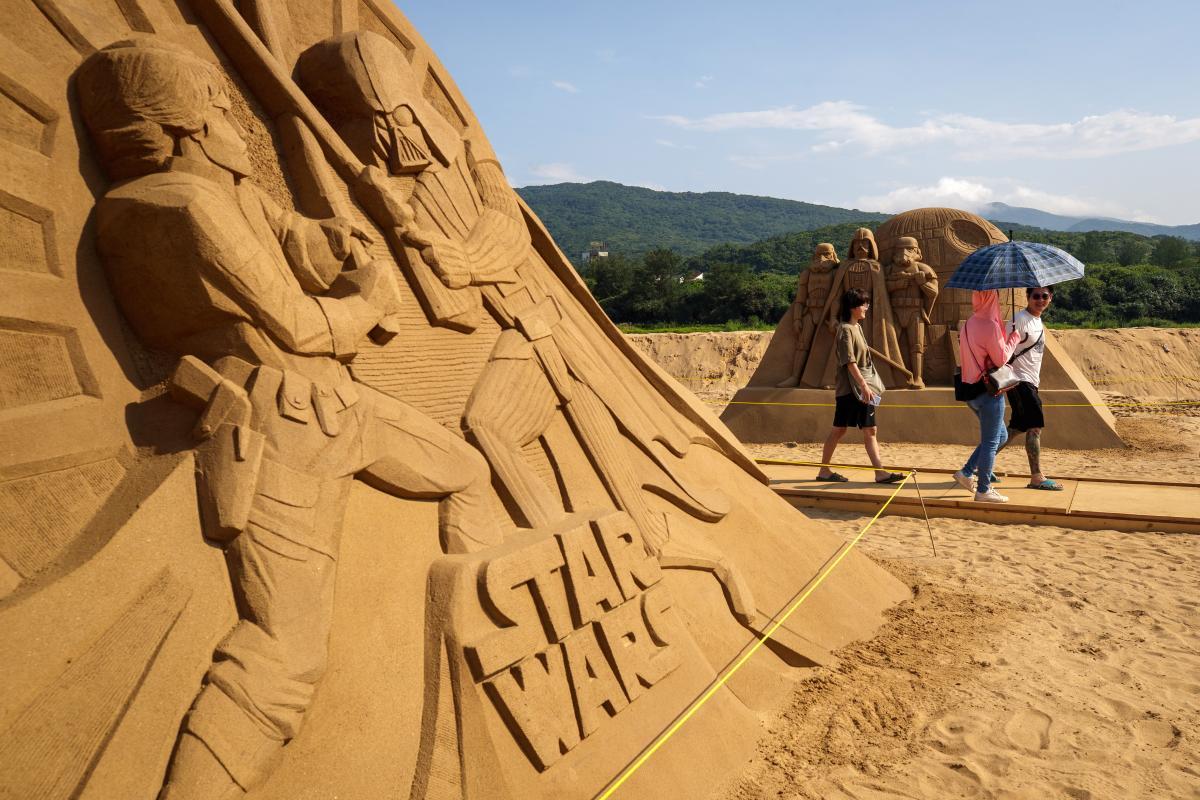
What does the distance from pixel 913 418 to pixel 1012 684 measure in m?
6.78

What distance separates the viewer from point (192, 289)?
2.14 metres

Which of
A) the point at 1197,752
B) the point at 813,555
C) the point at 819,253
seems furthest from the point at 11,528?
the point at 819,253

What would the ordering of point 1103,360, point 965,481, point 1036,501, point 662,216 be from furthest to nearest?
point 662,216 < point 1103,360 < point 965,481 < point 1036,501

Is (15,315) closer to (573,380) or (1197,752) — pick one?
(573,380)

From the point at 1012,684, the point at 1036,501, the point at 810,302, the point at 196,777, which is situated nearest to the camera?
the point at 196,777

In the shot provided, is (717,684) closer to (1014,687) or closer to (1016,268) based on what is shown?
(1014,687)

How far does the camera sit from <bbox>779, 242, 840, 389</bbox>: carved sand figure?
1050 centimetres

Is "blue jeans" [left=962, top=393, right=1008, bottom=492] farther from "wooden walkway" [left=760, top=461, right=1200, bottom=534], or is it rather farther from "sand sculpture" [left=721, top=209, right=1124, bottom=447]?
"sand sculpture" [left=721, top=209, right=1124, bottom=447]

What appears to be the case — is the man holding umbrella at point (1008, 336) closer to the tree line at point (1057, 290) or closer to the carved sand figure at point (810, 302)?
the carved sand figure at point (810, 302)

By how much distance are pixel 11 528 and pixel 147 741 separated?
53 centimetres

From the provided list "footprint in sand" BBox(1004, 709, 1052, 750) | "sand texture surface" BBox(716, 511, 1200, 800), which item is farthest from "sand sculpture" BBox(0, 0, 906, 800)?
"footprint in sand" BBox(1004, 709, 1052, 750)

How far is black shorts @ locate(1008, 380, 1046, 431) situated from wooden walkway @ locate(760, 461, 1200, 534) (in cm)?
57

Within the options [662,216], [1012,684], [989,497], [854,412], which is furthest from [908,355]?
[662,216]

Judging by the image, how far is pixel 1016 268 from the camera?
609cm
